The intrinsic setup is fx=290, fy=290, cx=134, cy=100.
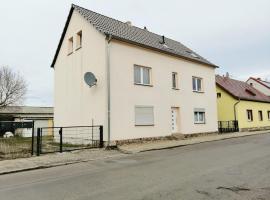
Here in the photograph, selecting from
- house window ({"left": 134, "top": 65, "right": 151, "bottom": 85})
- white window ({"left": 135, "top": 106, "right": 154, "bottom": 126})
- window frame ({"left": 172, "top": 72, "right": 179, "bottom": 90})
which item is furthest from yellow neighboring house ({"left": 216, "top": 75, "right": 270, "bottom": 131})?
house window ({"left": 134, "top": 65, "right": 151, "bottom": 85})

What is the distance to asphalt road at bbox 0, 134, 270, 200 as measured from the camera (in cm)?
602

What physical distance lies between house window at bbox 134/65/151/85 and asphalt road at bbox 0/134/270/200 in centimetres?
833

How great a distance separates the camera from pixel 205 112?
22922 millimetres

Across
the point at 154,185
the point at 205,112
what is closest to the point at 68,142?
the point at 205,112

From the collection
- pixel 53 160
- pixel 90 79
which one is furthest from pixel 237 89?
pixel 53 160

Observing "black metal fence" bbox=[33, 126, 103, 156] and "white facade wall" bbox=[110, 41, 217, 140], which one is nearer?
"black metal fence" bbox=[33, 126, 103, 156]

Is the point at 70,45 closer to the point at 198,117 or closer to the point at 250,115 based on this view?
the point at 198,117

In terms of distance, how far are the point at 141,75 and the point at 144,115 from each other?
2.54m

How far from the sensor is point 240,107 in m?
28.0

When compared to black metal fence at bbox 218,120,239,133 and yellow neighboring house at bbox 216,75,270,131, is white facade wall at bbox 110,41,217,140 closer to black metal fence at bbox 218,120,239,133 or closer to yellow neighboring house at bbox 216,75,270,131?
black metal fence at bbox 218,120,239,133

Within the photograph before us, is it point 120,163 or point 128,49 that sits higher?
point 128,49

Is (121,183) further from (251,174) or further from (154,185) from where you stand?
(251,174)

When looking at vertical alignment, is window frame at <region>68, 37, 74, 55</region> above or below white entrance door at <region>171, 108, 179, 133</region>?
above

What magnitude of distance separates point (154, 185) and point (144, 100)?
11282 millimetres
